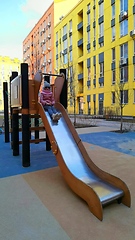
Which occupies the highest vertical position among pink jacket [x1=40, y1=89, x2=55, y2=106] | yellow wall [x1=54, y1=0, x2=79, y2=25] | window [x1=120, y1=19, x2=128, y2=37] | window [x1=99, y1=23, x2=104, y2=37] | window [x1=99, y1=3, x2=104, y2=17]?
yellow wall [x1=54, y1=0, x2=79, y2=25]

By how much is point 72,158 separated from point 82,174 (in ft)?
1.30

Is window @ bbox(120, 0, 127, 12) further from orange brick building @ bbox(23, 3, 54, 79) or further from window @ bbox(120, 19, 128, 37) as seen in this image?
orange brick building @ bbox(23, 3, 54, 79)

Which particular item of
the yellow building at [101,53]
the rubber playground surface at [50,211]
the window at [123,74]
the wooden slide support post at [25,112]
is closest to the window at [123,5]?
the yellow building at [101,53]

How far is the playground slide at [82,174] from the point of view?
9.08 ft

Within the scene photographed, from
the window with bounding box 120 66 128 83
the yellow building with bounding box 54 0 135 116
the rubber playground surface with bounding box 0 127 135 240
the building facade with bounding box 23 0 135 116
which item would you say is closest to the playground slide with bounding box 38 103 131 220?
the rubber playground surface with bounding box 0 127 135 240

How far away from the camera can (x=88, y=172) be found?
11.8 ft

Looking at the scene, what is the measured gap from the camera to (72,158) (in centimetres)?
377

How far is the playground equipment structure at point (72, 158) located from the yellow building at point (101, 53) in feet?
49.8

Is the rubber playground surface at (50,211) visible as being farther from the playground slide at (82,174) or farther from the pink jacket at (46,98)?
the pink jacket at (46,98)

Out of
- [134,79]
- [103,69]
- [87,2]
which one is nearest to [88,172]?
[134,79]

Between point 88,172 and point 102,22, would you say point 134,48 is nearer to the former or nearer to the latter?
point 102,22

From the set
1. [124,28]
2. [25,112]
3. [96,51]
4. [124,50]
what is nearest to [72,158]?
[25,112]

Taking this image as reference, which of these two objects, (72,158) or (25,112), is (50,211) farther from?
(25,112)

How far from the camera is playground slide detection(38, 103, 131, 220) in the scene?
277 centimetres
